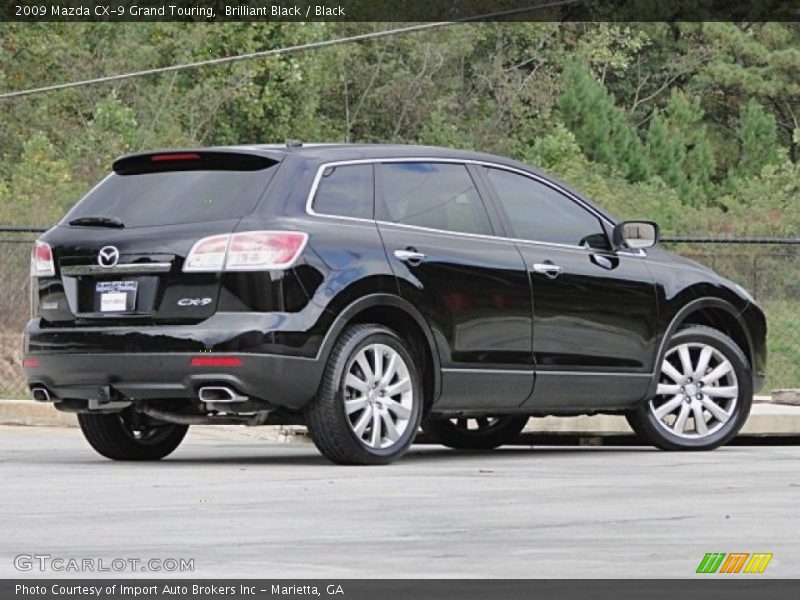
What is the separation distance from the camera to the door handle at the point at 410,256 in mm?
12234

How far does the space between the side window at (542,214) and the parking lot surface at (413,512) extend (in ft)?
4.43

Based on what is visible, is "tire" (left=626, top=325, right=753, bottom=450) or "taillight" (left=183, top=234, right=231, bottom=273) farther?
"tire" (left=626, top=325, right=753, bottom=450)

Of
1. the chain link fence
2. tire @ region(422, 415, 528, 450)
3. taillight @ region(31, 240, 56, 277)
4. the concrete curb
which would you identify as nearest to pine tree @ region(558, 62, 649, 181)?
the chain link fence

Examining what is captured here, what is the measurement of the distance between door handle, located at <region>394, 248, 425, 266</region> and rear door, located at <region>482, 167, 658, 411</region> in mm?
918

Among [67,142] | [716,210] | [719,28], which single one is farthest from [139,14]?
[719,28]

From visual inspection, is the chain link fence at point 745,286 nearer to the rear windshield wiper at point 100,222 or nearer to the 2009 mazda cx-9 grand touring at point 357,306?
the 2009 mazda cx-9 grand touring at point 357,306

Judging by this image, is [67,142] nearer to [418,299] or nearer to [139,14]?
[139,14]

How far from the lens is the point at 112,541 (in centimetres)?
832

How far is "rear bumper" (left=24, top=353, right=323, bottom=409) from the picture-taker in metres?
11.7

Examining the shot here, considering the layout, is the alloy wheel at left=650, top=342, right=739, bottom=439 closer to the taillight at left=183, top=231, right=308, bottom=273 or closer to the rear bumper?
the rear bumper

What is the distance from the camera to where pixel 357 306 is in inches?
470

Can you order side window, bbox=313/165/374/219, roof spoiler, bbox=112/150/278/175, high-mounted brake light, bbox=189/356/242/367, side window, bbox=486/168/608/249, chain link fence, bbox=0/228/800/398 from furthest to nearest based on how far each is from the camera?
1. chain link fence, bbox=0/228/800/398
2. side window, bbox=486/168/608/249
3. roof spoiler, bbox=112/150/278/175
4. side window, bbox=313/165/374/219
5. high-mounted brake light, bbox=189/356/242/367

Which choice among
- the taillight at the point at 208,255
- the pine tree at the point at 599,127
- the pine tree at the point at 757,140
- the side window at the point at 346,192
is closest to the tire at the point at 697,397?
the side window at the point at 346,192
